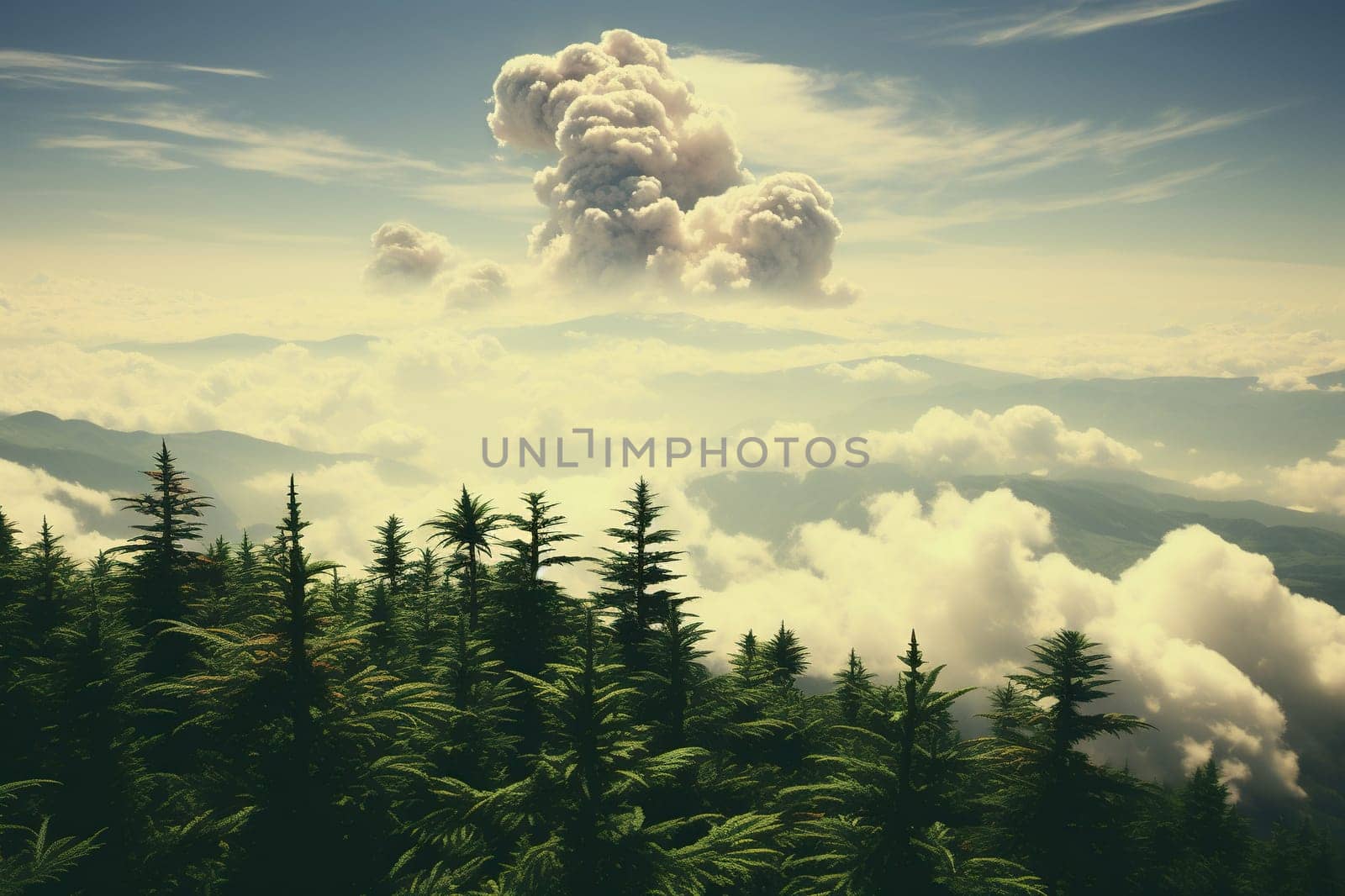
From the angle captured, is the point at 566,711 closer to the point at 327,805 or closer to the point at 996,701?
the point at 327,805

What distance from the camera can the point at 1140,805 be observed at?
16938 millimetres

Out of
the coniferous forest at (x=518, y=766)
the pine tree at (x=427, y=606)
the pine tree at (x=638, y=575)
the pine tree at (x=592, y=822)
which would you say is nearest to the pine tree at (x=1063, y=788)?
the coniferous forest at (x=518, y=766)

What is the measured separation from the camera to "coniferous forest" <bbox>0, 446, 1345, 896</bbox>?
1077cm

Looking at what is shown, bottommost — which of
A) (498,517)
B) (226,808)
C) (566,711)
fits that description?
(226,808)

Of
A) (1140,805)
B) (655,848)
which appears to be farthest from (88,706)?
(1140,805)

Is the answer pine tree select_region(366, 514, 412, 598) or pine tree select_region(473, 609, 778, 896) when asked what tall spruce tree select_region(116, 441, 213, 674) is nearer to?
pine tree select_region(366, 514, 412, 598)

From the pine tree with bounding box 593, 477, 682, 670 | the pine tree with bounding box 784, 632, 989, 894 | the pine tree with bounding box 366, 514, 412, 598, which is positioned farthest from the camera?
the pine tree with bounding box 366, 514, 412, 598

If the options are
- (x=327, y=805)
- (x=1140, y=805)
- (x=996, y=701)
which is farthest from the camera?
(x=996, y=701)

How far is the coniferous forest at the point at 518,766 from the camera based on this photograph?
10.8 meters

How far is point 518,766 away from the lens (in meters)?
18.5

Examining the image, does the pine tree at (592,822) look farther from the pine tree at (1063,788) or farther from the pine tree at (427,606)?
the pine tree at (427,606)

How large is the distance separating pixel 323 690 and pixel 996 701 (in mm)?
42637

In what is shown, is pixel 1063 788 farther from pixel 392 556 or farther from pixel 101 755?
pixel 392 556

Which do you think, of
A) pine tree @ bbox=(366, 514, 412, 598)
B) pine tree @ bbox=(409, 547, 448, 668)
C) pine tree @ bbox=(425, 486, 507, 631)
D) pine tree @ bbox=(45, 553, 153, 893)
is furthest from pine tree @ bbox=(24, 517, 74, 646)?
pine tree @ bbox=(366, 514, 412, 598)
